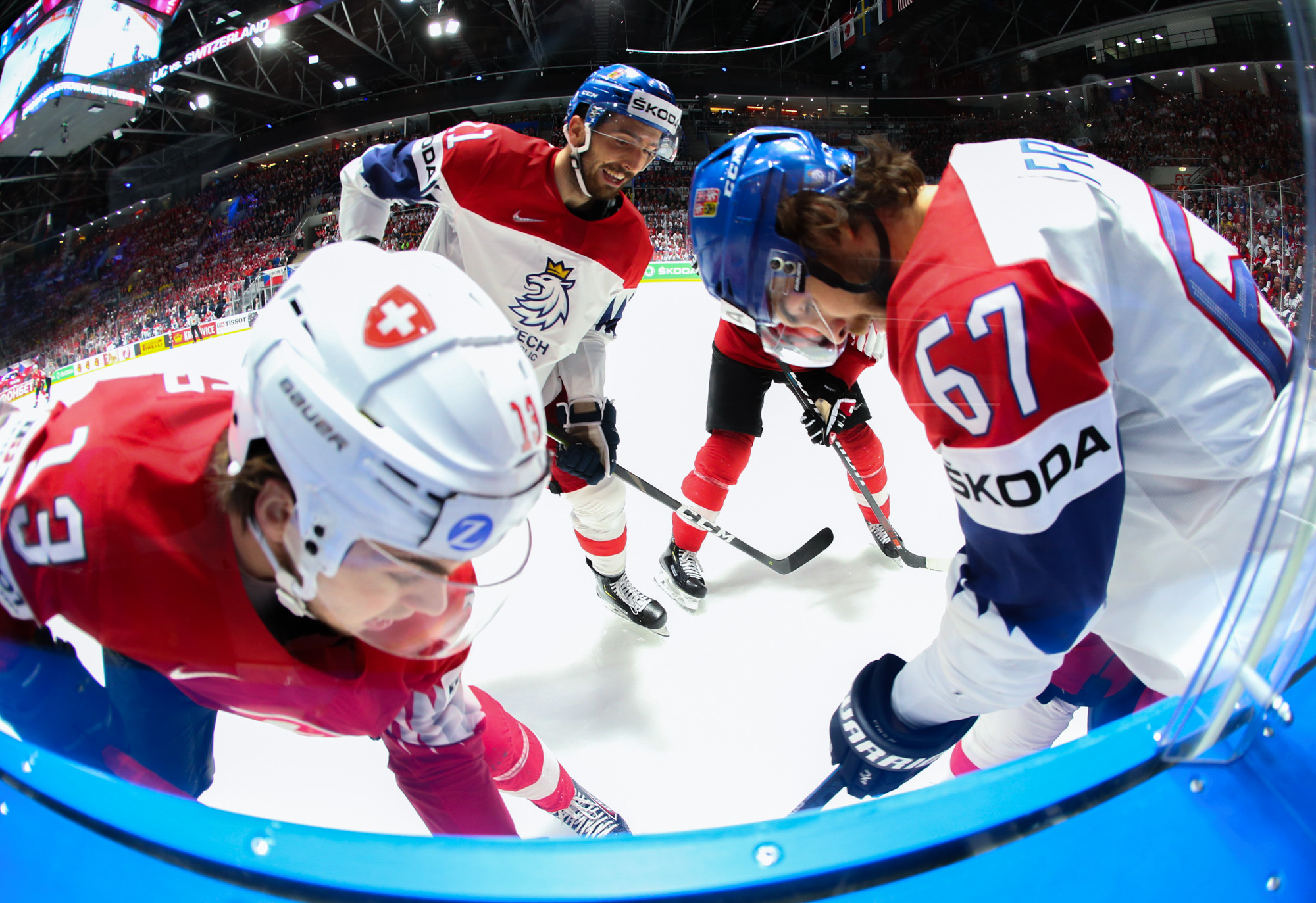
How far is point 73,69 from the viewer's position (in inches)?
39.9

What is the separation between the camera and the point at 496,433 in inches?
24.0

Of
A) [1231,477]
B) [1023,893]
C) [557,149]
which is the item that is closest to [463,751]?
[1023,893]

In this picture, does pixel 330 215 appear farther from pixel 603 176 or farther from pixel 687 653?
pixel 687 653

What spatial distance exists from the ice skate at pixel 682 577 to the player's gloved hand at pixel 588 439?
0.38m

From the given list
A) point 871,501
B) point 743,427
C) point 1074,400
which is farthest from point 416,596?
point 871,501

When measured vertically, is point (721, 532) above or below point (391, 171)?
below

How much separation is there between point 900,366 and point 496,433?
18.3 inches

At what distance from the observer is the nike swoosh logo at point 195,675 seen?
0.75 m

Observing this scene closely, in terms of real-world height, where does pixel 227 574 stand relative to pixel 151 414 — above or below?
below

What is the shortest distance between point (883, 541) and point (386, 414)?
1.55 metres

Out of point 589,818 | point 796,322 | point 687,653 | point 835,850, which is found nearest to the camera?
point 835,850

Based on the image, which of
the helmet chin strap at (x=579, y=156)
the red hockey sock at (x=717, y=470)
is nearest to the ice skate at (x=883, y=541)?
the red hockey sock at (x=717, y=470)

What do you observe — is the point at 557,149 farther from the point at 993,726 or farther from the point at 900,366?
the point at 993,726

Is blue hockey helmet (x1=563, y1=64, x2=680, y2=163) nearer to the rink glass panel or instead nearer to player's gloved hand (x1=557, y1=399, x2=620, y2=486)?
player's gloved hand (x1=557, y1=399, x2=620, y2=486)
